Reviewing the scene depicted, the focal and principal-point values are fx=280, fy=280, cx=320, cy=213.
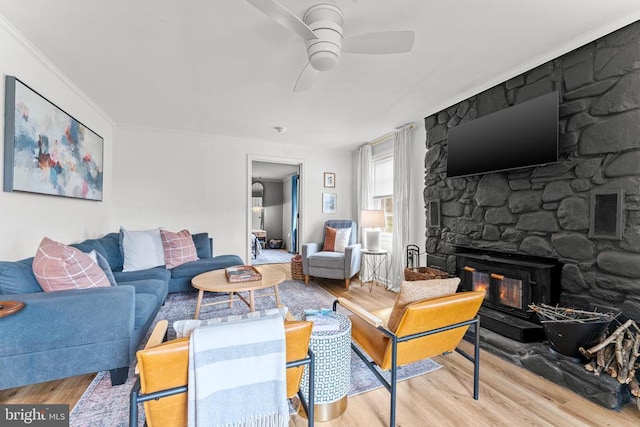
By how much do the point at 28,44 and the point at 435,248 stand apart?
4.22 meters

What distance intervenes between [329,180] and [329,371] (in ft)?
13.7

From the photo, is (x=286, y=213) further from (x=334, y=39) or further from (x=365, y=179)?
(x=334, y=39)

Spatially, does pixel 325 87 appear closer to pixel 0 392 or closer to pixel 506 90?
pixel 506 90

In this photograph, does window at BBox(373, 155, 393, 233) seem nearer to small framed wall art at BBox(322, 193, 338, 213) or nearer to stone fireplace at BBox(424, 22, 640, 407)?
small framed wall art at BBox(322, 193, 338, 213)

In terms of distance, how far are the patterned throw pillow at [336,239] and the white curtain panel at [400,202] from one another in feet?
2.57

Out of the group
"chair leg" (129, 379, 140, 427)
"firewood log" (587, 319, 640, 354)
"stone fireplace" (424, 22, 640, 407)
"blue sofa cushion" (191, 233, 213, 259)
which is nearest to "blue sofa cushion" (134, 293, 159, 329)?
"chair leg" (129, 379, 140, 427)

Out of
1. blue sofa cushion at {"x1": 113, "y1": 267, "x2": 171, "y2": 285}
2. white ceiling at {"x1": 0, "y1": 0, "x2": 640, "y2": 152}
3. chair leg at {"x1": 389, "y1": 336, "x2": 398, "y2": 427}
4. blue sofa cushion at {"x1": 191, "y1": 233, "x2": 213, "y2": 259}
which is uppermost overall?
white ceiling at {"x1": 0, "y1": 0, "x2": 640, "y2": 152}

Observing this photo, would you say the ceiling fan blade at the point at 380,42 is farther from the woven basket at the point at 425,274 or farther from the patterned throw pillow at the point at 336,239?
the patterned throw pillow at the point at 336,239

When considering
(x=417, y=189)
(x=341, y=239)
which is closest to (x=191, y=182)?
(x=341, y=239)

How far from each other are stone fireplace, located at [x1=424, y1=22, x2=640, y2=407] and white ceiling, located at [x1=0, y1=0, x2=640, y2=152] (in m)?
0.18

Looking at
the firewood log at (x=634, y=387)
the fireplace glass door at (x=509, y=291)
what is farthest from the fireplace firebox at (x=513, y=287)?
the firewood log at (x=634, y=387)

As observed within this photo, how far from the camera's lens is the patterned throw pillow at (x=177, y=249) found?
351cm

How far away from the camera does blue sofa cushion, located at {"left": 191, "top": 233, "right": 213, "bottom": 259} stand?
156 inches

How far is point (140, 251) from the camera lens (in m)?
3.25
